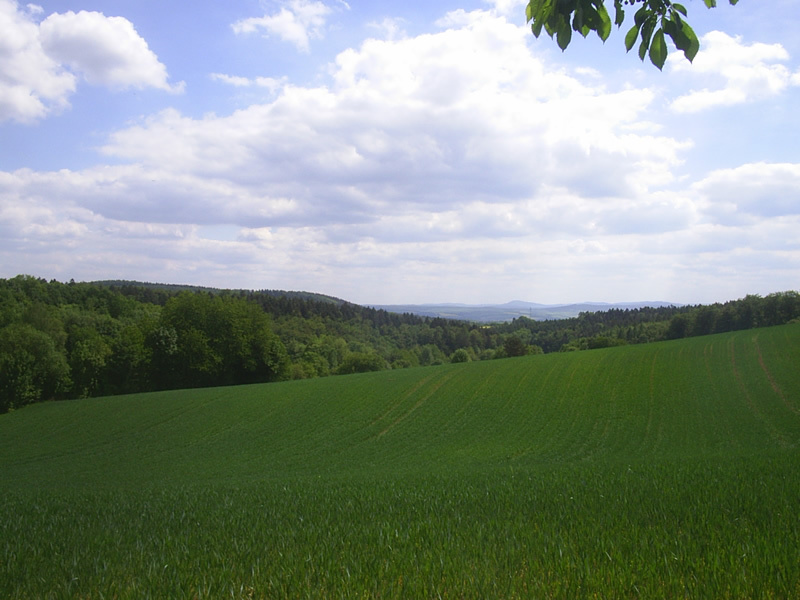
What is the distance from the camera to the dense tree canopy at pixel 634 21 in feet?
12.5

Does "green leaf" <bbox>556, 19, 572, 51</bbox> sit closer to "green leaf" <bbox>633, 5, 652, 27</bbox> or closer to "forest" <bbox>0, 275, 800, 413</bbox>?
"green leaf" <bbox>633, 5, 652, 27</bbox>

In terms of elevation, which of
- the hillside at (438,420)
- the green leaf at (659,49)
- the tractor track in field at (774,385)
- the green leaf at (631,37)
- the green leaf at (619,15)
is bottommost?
the hillside at (438,420)

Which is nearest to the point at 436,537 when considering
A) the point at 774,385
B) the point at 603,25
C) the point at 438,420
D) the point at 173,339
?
the point at 603,25

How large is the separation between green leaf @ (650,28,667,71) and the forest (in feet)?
197

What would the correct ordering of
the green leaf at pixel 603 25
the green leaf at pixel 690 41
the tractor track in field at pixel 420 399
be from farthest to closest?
the tractor track in field at pixel 420 399 → the green leaf at pixel 603 25 → the green leaf at pixel 690 41

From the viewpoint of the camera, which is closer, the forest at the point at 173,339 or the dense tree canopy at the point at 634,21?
the dense tree canopy at the point at 634,21

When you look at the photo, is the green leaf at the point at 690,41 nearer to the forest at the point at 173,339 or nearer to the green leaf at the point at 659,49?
the green leaf at the point at 659,49

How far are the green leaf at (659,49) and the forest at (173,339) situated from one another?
59.9 meters

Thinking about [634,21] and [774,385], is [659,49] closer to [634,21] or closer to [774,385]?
[634,21]

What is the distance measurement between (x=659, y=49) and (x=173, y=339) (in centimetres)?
6619

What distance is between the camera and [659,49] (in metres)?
3.89

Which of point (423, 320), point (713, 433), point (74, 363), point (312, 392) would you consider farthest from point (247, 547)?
point (423, 320)

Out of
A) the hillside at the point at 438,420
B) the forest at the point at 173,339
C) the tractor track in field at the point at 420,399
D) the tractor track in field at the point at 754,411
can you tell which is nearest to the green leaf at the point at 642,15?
the hillside at the point at 438,420

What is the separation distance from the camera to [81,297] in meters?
100
